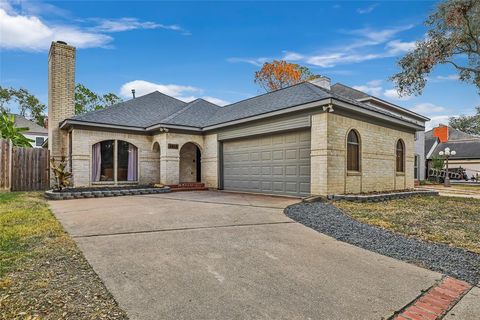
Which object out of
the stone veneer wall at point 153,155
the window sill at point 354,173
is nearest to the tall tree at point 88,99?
the stone veneer wall at point 153,155

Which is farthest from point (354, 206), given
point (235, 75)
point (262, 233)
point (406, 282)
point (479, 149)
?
point (479, 149)

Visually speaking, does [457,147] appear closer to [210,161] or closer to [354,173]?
[354,173]

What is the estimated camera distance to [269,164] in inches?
444

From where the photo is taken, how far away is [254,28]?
15375 millimetres

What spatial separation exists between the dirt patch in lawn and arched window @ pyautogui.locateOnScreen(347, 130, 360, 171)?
881 centimetres

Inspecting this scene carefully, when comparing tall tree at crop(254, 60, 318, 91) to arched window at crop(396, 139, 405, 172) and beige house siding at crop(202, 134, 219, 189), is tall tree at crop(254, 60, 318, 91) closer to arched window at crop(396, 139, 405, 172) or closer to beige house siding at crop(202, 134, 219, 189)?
beige house siding at crop(202, 134, 219, 189)

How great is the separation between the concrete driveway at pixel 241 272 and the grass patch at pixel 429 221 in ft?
5.44

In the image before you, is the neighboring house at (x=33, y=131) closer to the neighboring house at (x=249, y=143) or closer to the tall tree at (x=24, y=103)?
the tall tree at (x=24, y=103)

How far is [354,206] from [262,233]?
4.22 metres

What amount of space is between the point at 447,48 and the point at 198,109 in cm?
1183

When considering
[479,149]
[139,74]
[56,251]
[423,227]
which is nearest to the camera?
[56,251]

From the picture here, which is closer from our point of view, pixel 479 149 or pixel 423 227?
pixel 423 227

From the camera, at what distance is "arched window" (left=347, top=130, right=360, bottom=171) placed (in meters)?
10.1

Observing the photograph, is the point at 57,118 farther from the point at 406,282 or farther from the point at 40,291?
the point at 406,282
